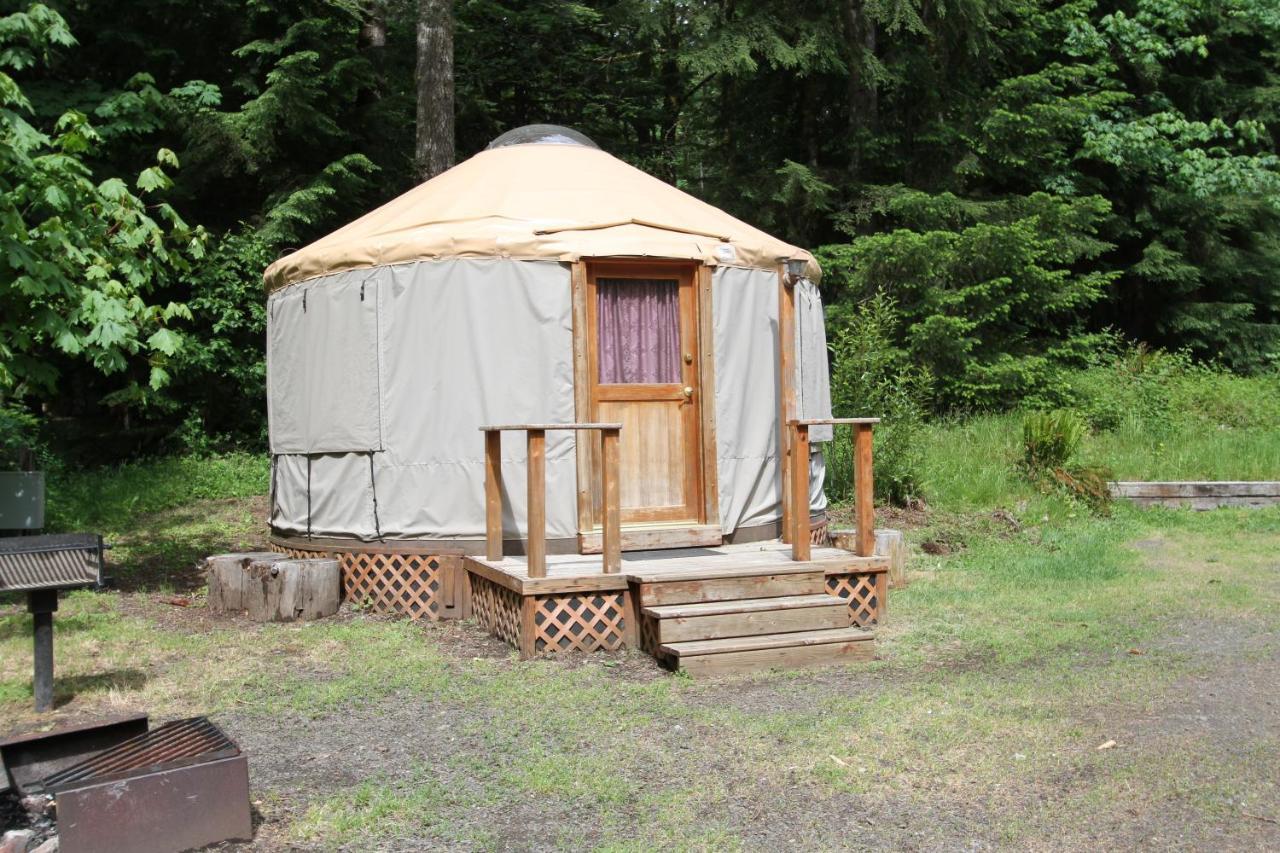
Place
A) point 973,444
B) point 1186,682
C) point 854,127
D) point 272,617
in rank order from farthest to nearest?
point 854,127
point 973,444
point 272,617
point 1186,682

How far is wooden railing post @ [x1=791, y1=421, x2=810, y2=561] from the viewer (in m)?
5.39

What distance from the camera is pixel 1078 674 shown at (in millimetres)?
4402

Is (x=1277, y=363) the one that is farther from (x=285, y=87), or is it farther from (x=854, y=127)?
(x=285, y=87)

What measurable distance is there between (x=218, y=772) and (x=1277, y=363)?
15.3m

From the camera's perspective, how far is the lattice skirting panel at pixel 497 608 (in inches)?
203

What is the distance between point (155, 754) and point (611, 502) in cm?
239

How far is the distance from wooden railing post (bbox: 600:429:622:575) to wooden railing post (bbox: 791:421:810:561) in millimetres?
895

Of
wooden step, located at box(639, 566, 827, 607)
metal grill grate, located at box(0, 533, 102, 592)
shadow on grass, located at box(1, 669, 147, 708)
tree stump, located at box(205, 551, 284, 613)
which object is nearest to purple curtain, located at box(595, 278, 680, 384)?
wooden step, located at box(639, 566, 827, 607)

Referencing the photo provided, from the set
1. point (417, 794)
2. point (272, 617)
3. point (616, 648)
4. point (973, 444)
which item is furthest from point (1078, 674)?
point (973, 444)

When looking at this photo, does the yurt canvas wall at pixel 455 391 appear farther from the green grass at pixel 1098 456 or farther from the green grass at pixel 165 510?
the green grass at pixel 1098 456

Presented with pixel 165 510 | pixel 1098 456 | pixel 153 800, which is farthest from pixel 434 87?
pixel 153 800

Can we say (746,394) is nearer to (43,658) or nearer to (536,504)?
(536,504)

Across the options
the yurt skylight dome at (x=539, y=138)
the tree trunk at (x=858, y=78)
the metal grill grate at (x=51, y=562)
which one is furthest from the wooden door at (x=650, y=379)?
the tree trunk at (x=858, y=78)

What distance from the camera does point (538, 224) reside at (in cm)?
603
